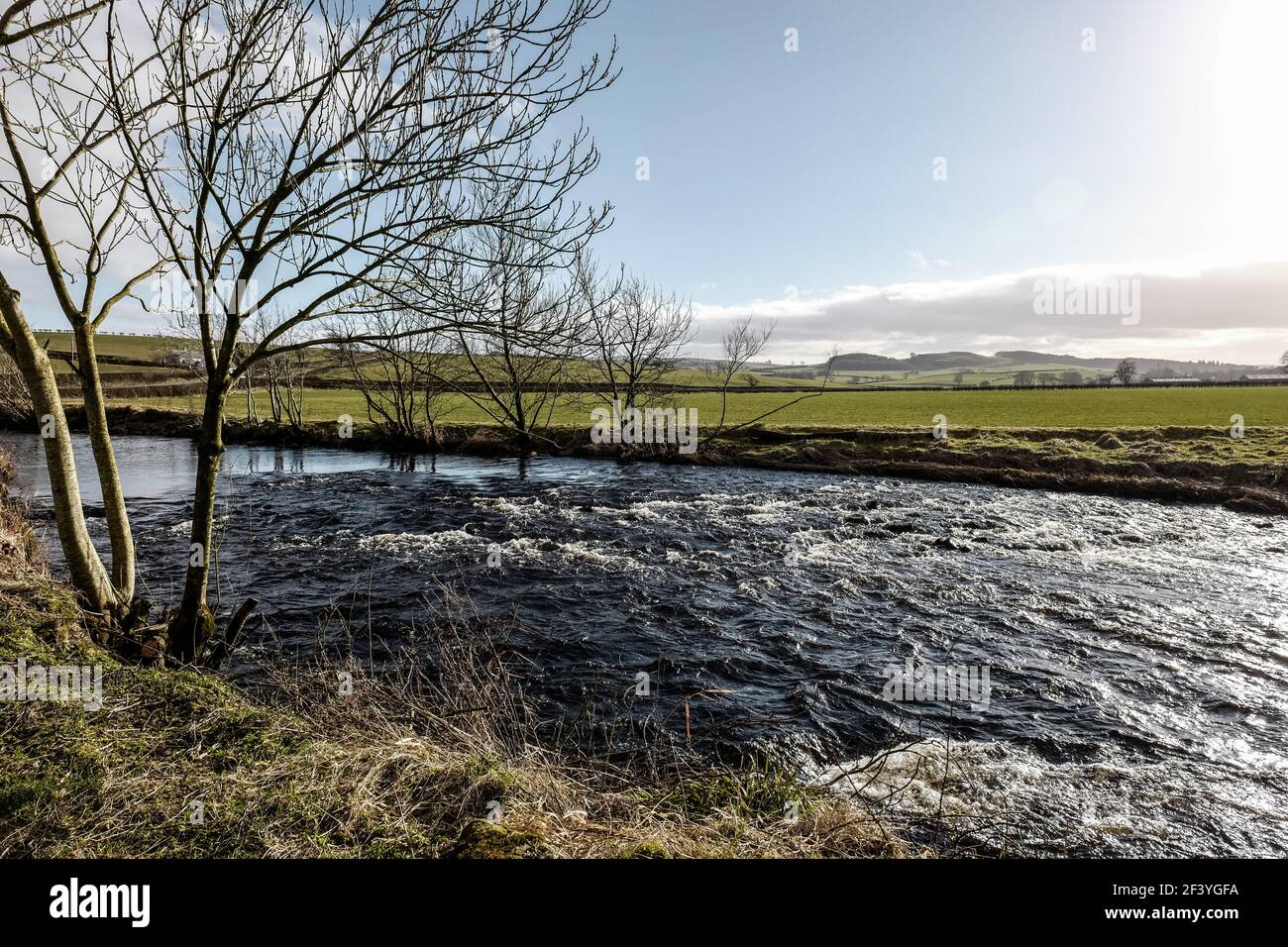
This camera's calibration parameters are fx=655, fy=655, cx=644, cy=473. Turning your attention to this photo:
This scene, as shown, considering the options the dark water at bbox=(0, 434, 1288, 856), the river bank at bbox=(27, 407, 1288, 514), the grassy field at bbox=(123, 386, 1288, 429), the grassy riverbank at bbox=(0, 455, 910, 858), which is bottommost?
the dark water at bbox=(0, 434, 1288, 856)

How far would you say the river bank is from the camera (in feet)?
75.1

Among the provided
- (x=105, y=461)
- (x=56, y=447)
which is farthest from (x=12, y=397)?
(x=56, y=447)

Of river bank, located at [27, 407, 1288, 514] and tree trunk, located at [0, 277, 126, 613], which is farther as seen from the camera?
river bank, located at [27, 407, 1288, 514]

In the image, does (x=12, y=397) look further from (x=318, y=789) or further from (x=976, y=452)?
(x=976, y=452)

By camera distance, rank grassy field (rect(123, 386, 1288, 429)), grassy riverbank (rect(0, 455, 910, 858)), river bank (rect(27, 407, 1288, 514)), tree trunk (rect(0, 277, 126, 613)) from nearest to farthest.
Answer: grassy riverbank (rect(0, 455, 910, 858)) → tree trunk (rect(0, 277, 126, 613)) → river bank (rect(27, 407, 1288, 514)) → grassy field (rect(123, 386, 1288, 429))

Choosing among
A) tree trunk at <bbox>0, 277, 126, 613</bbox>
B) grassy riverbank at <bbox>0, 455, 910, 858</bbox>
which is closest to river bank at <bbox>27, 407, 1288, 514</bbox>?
tree trunk at <bbox>0, 277, 126, 613</bbox>

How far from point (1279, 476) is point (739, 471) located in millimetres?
18622

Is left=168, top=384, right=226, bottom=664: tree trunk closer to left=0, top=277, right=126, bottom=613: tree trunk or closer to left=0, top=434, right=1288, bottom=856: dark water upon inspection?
left=0, top=277, right=126, bottom=613: tree trunk

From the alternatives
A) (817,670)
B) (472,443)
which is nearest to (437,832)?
(817,670)

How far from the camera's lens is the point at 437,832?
391 cm

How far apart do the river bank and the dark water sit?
2450mm

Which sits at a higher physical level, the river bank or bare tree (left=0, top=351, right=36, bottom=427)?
bare tree (left=0, top=351, right=36, bottom=427)

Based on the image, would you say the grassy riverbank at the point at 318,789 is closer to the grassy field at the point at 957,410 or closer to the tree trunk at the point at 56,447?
the tree trunk at the point at 56,447

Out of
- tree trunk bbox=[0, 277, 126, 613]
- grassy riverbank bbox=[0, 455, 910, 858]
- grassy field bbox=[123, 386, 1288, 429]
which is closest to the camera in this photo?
grassy riverbank bbox=[0, 455, 910, 858]
